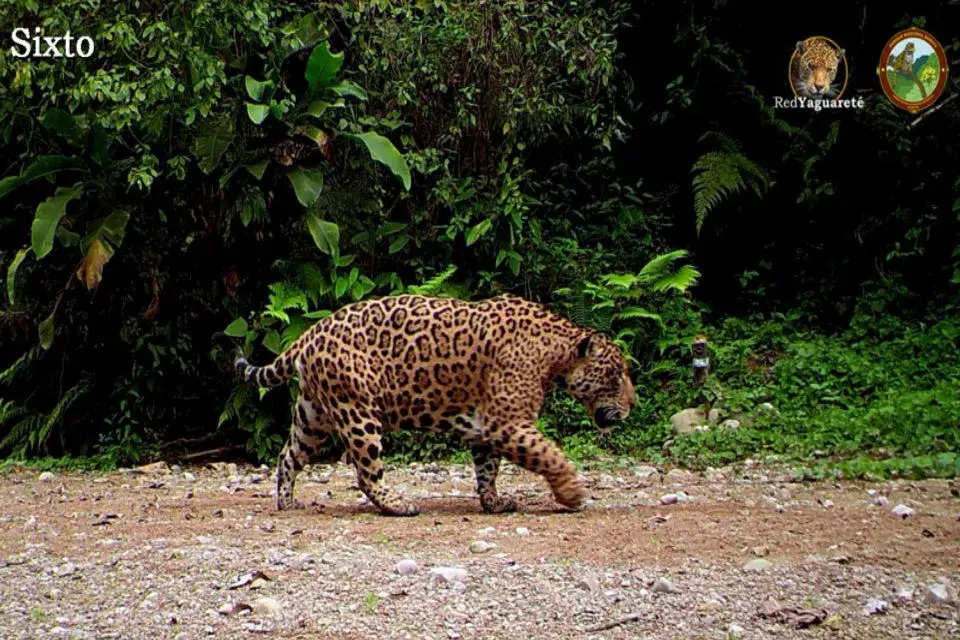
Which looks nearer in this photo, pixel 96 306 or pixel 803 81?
pixel 96 306

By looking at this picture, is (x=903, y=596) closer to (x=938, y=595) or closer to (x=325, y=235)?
A: (x=938, y=595)

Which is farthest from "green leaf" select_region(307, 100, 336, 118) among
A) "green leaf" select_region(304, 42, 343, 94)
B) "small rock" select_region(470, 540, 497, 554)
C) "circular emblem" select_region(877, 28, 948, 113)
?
"circular emblem" select_region(877, 28, 948, 113)

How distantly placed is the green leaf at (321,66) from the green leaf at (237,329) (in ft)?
8.00

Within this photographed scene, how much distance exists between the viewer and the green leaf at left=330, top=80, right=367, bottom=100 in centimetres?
1178

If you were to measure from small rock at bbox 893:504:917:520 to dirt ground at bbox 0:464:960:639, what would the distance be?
0.21ft

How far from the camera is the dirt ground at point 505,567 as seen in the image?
5.20 metres

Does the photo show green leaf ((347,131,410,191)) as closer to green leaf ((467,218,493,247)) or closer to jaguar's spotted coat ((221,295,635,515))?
green leaf ((467,218,493,247))

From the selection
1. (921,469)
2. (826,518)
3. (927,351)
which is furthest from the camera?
(927,351)

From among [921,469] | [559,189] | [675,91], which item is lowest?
[921,469]

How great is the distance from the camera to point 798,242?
14.3 metres

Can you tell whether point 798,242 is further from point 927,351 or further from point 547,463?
point 547,463

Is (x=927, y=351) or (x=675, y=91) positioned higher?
(x=675, y=91)

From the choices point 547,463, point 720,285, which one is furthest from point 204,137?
point 720,285

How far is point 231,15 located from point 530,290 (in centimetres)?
444
